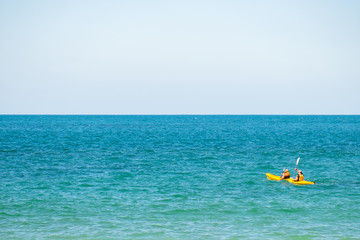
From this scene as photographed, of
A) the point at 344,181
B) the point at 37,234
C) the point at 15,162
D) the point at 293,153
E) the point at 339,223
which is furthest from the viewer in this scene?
the point at 293,153

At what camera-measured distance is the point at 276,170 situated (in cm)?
4191

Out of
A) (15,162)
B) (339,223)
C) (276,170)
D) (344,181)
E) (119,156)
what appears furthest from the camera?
(119,156)

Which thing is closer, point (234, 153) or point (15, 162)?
point (15, 162)

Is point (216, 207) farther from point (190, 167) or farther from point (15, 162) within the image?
point (15, 162)

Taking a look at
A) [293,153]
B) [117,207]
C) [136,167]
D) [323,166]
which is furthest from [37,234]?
[293,153]

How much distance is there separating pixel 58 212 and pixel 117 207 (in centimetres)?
353

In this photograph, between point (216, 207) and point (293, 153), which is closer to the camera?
point (216, 207)

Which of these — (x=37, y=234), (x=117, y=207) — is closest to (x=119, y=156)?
(x=117, y=207)

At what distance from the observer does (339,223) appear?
22.0 metres

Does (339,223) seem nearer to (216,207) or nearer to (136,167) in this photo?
(216,207)

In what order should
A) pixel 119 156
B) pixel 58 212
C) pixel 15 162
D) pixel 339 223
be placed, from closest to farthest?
pixel 339 223 < pixel 58 212 < pixel 15 162 < pixel 119 156

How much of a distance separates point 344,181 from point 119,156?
2952cm

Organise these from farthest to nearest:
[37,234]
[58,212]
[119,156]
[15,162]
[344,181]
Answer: [119,156]
[15,162]
[344,181]
[58,212]
[37,234]

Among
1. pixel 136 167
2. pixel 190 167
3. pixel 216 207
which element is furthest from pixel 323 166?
pixel 216 207
